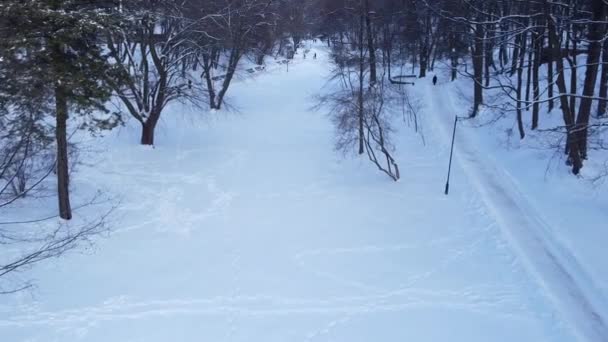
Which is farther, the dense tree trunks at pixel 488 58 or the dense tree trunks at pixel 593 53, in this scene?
the dense tree trunks at pixel 488 58

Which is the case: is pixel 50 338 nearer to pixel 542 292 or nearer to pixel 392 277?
pixel 392 277

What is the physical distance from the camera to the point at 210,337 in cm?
893

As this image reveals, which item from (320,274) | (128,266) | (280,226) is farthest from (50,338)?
(280,226)

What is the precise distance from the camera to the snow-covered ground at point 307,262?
29.9ft

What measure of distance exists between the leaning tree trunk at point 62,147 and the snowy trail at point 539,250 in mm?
12774

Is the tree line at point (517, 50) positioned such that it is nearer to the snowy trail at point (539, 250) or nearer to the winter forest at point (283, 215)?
the winter forest at point (283, 215)

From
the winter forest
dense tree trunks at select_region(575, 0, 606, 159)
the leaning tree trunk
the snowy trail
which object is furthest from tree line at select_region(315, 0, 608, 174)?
the leaning tree trunk

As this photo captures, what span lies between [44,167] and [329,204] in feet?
33.3

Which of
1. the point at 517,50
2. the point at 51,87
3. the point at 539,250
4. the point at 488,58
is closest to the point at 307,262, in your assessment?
the point at 539,250

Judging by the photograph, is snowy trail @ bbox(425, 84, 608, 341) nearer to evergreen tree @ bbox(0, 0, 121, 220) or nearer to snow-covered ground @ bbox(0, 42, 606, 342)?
snow-covered ground @ bbox(0, 42, 606, 342)

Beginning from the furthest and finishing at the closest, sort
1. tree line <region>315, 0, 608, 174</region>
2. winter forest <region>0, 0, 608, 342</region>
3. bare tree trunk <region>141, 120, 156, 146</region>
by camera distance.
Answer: bare tree trunk <region>141, 120, 156, 146</region>
tree line <region>315, 0, 608, 174</region>
winter forest <region>0, 0, 608, 342</region>

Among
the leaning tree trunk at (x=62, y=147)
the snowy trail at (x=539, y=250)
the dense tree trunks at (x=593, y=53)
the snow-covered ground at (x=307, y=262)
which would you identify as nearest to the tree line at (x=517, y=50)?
the dense tree trunks at (x=593, y=53)

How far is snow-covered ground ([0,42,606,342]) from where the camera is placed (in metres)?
9.12

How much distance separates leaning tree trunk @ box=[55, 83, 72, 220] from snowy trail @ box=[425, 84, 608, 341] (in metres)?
12.8
